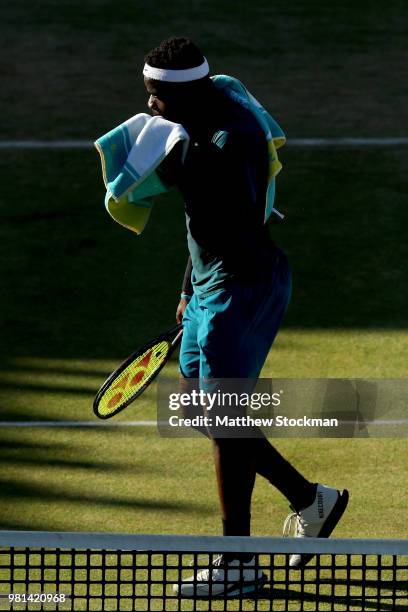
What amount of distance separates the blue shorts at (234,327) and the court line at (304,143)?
5569mm

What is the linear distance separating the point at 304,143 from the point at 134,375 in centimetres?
527

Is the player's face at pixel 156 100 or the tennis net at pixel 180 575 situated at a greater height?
the player's face at pixel 156 100

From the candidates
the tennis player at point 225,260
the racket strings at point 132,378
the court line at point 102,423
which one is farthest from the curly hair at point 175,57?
the court line at point 102,423

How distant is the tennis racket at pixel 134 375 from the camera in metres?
5.98

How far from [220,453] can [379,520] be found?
3.46ft

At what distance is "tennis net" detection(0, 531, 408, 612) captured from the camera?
430 cm

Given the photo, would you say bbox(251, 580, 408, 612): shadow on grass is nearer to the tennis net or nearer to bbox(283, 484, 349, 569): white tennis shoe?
the tennis net

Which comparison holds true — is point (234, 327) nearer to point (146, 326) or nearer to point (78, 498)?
point (78, 498)

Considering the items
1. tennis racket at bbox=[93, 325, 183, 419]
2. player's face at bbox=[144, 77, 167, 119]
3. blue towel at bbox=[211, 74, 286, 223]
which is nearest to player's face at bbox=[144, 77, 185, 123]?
player's face at bbox=[144, 77, 167, 119]

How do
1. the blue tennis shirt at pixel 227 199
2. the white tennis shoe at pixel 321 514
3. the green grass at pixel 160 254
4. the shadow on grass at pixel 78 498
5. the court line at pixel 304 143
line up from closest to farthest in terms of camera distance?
the blue tennis shirt at pixel 227 199 < the white tennis shoe at pixel 321 514 < the shadow on grass at pixel 78 498 < the green grass at pixel 160 254 < the court line at pixel 304 143

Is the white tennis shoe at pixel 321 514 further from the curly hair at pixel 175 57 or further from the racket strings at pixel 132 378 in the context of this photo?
the curly hair at pixel 175 57

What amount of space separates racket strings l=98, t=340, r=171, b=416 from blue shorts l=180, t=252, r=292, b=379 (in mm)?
482

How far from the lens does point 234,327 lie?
5.46 m


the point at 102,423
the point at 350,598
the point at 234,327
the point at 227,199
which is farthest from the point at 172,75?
the point at 102,423
